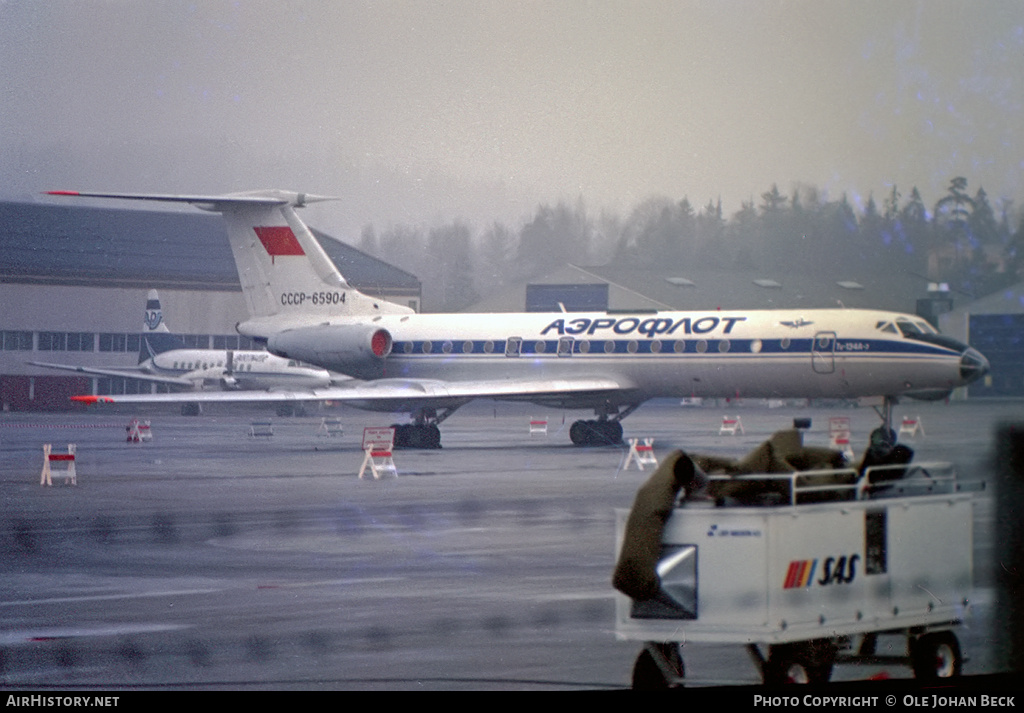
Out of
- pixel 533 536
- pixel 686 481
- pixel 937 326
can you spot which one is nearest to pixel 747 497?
pixel 686 481

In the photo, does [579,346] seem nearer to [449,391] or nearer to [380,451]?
[449,391]

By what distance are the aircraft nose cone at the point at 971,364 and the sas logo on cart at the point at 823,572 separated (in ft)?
64.8

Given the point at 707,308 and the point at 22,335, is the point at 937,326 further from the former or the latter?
the point at 22,335

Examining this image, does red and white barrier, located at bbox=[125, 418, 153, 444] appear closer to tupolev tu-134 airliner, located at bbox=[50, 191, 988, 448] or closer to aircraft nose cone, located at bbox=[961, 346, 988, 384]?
tupolev tu-134 airliner, located at bbox=[50, 191, 988, 448]

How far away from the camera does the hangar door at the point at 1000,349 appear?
57.9 feet

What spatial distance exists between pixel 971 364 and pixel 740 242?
653cm

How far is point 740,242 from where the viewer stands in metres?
22.1

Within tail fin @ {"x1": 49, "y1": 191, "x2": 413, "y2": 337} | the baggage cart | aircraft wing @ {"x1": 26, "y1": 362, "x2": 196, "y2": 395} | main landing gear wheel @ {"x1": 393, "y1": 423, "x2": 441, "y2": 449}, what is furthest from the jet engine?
the baggage cart

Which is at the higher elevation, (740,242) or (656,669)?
(740,242)

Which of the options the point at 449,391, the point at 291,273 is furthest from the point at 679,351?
the point at 291,273

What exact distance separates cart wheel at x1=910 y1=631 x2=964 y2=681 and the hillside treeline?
8.41 m

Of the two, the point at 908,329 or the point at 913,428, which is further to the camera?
the point at 913,428

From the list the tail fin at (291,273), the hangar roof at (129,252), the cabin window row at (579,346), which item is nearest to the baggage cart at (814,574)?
the cabin window row at (579,346)

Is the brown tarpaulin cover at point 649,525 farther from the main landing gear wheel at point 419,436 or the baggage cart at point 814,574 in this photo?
the main landing gear wheel at point 419,436
